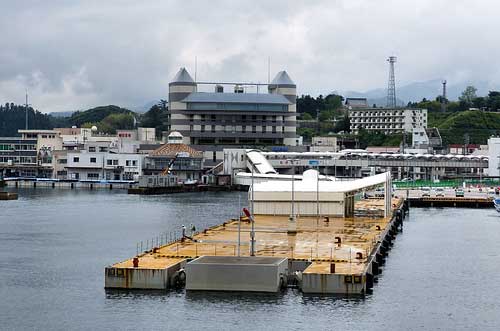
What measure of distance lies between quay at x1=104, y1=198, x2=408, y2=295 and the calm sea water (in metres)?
0.54

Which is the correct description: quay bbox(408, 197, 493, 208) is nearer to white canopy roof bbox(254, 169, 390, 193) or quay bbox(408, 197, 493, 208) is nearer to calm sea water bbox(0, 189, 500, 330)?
calm sea water bbox(0, 189, 500, 330)

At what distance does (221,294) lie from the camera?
30.4m

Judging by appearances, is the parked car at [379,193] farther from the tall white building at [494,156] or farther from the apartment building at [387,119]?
the apartment building at [387,119]

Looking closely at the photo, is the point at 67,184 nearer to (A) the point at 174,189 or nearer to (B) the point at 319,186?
(A) the point at 174,189

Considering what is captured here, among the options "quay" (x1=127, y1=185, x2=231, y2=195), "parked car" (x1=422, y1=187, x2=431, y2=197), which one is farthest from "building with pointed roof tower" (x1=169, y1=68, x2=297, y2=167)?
"parked car" (x1=422, y1=187, x2=431, y2=197)

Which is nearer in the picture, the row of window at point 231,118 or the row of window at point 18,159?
the row of window at point 231,118

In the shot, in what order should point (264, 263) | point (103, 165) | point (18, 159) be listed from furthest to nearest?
point (18, 159), point (103, 165), point (264, 263)

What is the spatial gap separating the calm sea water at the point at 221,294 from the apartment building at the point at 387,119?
3756 inches

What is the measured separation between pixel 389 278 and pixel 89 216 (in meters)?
31.0

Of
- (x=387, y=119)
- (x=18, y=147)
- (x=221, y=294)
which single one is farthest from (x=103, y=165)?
(x=221, y=294)

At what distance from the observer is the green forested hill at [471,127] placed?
475ft

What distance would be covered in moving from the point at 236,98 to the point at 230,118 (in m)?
2.41

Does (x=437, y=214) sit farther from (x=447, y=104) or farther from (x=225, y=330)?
(x=447, y=104)

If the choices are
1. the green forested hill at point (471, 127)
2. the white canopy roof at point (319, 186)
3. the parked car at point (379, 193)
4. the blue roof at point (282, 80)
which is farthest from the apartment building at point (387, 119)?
the white canopy roof at point (319, 186)
